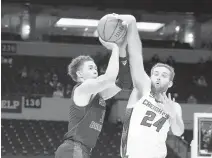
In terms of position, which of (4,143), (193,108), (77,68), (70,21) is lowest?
(4,143)

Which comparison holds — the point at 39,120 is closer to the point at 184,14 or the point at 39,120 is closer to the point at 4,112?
the point at 4,112

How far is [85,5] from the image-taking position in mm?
12484

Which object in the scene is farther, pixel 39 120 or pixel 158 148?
pixel 39 120

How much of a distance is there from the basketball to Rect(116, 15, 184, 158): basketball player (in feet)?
0.18

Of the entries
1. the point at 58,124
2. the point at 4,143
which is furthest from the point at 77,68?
the point at 58,124

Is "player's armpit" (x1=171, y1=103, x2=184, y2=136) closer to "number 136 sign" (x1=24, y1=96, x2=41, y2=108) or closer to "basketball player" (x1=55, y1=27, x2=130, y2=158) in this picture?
"basketball player" (x1=55, y1=27, x2=130, y2=158)

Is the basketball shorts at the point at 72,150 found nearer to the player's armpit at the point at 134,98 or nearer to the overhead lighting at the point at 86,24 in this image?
the player's armpit at the point at 134,98

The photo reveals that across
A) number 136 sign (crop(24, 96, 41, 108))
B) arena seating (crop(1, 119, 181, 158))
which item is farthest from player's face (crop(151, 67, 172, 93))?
number 136 sign (crop(24, 96, 41, 108))

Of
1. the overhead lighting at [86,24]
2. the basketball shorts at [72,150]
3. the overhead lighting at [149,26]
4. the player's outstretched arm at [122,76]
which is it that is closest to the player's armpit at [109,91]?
the player's outstretched arm at [122,76]

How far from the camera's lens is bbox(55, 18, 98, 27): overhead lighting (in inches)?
506

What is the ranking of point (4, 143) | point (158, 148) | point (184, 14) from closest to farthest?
point (158, 148)
point (4, 143)
point (184, 14)

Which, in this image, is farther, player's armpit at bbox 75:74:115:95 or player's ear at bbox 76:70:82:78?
player's ear at bbox 76:70:82:78

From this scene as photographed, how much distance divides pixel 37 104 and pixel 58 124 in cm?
67

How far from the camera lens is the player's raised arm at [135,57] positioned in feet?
10.8
